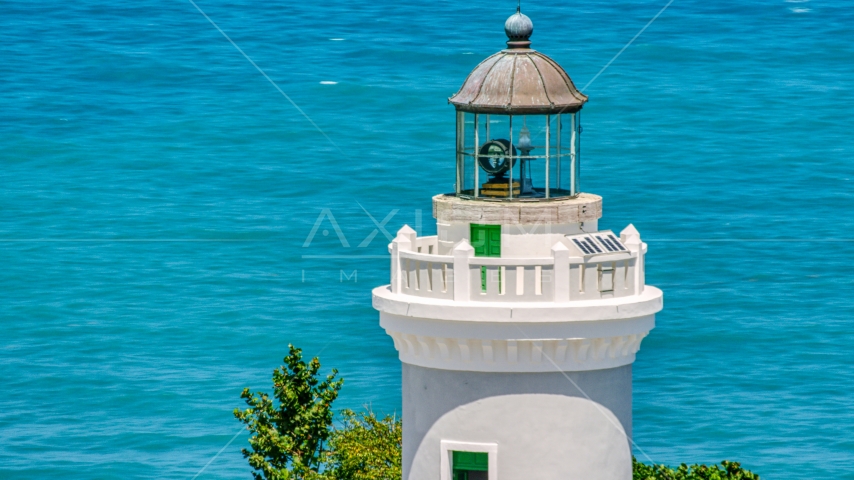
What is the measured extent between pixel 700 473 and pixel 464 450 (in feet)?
50.5

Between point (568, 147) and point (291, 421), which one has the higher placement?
point (568, 147)

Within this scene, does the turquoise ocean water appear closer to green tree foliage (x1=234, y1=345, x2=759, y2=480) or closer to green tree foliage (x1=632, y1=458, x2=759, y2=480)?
green tree foliage (x1=632, y1=458, x2=759, y2=480)

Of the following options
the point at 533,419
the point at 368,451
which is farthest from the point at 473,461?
the point at 368,451

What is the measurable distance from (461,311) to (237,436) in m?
70.6

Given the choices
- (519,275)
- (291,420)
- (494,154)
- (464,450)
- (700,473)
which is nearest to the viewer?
(519,275)

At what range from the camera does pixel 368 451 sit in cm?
3834

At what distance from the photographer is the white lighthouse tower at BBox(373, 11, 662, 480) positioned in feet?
58.2

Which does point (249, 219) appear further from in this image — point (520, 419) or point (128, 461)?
point (520, 419)

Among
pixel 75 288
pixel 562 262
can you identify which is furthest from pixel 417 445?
pixel 75 288

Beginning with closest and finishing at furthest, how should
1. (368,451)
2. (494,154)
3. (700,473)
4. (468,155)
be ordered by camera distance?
(494,154), (468,155), (700,473), (368,451)

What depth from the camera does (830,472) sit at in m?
82.2

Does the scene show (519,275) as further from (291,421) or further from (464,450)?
(291,421)

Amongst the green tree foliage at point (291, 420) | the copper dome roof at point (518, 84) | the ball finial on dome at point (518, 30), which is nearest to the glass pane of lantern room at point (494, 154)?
the copper dome roof at point (518, 84)

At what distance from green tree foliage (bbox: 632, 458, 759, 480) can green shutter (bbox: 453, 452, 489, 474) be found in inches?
553
